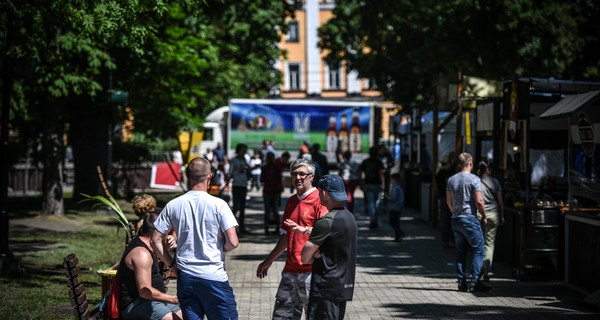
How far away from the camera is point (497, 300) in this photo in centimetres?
1159

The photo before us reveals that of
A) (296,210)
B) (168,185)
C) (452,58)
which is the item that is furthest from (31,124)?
(296,210)

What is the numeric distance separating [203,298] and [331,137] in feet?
112

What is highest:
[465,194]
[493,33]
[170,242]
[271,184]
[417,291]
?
[493,33]

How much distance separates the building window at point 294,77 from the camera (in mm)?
73562

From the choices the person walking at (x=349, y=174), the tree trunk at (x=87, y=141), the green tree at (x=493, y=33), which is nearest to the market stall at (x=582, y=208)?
the person walking at (x=349, y=174)

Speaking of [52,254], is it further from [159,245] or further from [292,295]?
[159,245]

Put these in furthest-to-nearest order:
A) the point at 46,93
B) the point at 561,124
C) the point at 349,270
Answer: the point at 46,93, the point at 561,124, the point at 349,270

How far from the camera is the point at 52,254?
1583 cm

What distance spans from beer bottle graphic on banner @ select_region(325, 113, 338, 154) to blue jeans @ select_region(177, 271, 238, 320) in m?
33.9

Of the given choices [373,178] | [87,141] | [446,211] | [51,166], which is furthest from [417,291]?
[87,141]

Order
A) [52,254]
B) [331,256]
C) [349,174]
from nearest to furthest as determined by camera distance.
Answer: [331,256]
[52,254]
[349,174]

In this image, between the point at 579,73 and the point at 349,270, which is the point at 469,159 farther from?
the point at 579,73

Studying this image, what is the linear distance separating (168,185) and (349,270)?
83.5ft

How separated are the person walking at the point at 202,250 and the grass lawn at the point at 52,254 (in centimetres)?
367
